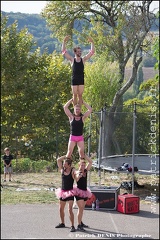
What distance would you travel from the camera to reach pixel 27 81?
747 inches

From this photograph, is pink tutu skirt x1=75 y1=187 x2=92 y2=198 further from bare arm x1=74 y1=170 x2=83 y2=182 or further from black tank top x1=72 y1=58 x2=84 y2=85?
black tank top x1=72 y1=58 x2=84 y2=85

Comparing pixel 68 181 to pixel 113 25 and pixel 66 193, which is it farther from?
pixel 113 25

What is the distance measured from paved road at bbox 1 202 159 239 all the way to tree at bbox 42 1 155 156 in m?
9.58

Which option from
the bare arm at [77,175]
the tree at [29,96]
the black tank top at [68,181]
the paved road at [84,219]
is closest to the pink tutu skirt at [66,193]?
the black tank top at [68,181]

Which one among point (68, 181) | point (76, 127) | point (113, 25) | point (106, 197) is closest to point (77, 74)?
point (76, 127)

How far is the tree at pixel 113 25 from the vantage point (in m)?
18.9

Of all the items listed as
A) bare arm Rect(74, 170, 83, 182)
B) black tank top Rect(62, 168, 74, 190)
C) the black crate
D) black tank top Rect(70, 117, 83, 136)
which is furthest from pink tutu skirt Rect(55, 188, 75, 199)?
the black crate

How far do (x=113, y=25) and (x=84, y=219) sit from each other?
1337cm

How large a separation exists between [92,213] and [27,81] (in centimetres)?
1050

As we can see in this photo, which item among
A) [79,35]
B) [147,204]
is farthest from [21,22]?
[147,204]

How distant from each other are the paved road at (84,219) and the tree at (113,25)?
9577 millimetres

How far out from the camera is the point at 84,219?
28.6 ft

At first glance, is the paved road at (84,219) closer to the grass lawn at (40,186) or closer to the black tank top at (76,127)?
the grass lawn at (40,186)

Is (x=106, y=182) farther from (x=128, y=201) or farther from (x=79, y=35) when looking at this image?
(x=79, y=35)
